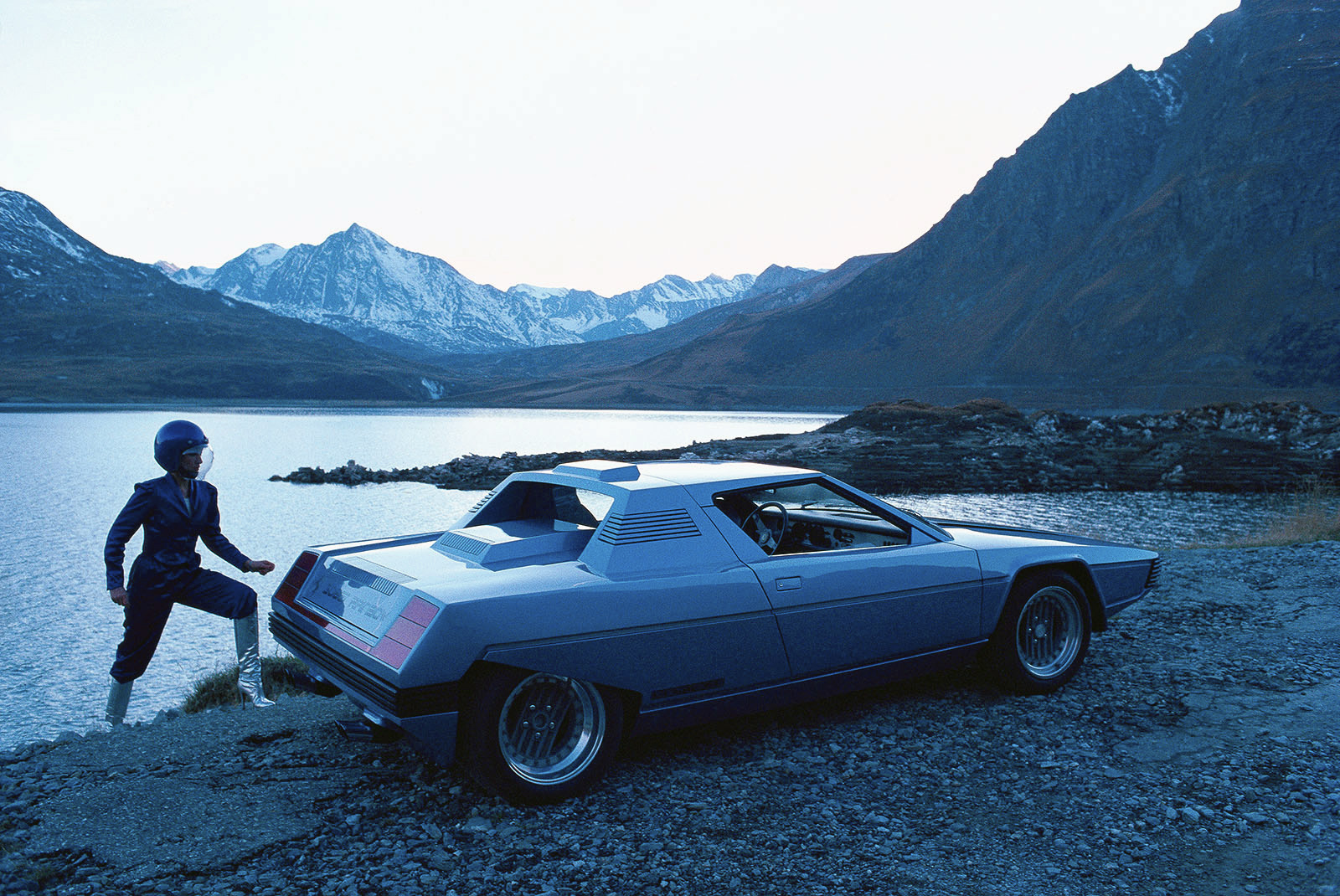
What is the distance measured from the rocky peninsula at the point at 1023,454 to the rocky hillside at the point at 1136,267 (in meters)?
61.9

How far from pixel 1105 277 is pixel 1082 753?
15121cm

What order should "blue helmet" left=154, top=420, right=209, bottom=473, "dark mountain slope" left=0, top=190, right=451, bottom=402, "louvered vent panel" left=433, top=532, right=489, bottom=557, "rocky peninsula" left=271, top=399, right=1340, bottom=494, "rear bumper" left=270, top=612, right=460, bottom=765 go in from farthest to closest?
1. "dark mountain slope" left=0, top=190, right=451, bottom=402
2. "rocky peninsula" left=271, top=399, right=1340, bottom=494
3. "blue helmet" left=154, top=420, right=209, bottom=473
4. "louvered vent panel" left=433, top=532, right=489, bottom=557
5. "rear bumper" left=270, top=612, right=460, bottom=765

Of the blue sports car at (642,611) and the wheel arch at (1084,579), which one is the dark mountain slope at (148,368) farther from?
the wheel arch at (1084,579)

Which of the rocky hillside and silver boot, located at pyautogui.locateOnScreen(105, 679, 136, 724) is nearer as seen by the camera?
silver boot, located at pyautogui.locateOnScreen(105, 679, 136, 724)

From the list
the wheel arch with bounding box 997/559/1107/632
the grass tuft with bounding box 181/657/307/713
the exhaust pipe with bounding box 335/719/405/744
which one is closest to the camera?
the exhaust pipe with bounding box 335/719/405/744

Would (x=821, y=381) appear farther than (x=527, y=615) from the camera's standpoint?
Yes

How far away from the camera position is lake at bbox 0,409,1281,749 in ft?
32.6

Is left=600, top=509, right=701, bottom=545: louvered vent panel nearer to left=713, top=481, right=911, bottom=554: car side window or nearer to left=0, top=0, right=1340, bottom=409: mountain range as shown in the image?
left=713, top=481, right=911, bottom=554: car side window

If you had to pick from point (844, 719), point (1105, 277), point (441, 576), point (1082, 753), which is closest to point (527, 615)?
point (441, 576)

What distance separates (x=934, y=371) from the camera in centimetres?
15225

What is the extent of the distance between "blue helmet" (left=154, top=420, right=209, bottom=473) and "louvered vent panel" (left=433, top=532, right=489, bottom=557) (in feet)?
4.98

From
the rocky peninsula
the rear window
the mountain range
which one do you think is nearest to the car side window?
the rear window

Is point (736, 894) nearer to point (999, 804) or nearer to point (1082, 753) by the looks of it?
point (999, 804)

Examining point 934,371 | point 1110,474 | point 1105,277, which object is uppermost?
point 1105,277
